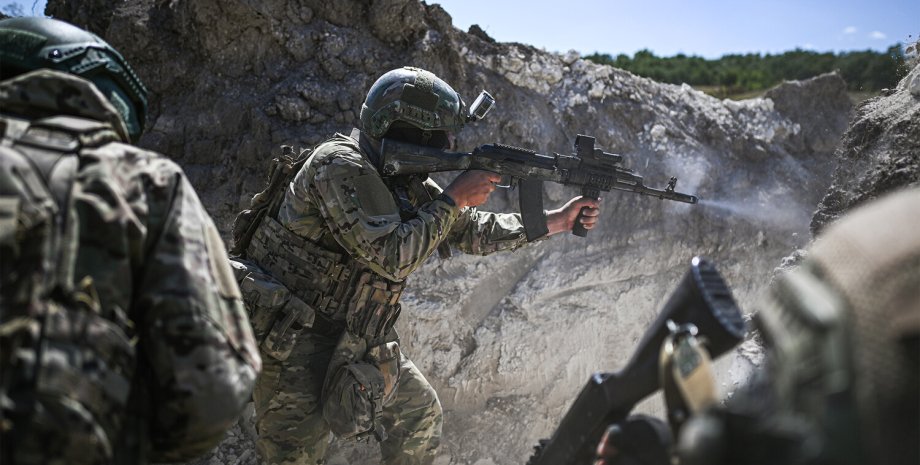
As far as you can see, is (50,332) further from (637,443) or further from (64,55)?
(637,443)

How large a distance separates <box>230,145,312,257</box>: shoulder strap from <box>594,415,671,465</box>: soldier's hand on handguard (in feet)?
7.72

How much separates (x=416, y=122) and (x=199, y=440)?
228 cm

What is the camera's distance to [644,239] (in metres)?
6.79

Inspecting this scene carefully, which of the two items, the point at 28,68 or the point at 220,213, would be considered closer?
the point at 28,68

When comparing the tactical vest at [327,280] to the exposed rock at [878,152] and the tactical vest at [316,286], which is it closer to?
the tactical vest at [316,286]

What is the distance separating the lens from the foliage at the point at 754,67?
12.8 meters

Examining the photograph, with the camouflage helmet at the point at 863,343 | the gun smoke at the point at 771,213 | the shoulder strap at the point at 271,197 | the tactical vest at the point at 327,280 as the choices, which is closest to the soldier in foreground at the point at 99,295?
the camouflage helmet at the point at 863,343

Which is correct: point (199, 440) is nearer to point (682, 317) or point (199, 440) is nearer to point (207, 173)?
point (682, 317)

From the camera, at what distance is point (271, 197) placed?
13.4 ft

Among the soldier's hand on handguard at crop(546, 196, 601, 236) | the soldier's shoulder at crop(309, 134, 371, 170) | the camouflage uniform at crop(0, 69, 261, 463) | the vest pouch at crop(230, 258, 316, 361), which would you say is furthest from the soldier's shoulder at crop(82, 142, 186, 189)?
the soldier's hand on handguard at crop(546, 196, 601, 236)

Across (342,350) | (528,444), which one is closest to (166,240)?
(342,350)

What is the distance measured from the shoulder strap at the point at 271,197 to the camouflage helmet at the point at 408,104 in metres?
0.39

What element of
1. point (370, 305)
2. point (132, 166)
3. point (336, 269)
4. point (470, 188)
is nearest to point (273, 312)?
point (336, 269)

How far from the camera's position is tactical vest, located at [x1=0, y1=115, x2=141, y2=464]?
5.50ft
